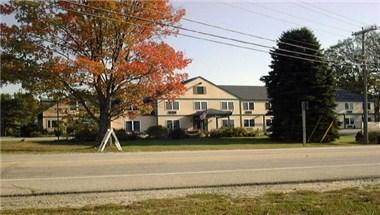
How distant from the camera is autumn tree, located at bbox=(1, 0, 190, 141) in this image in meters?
29.6

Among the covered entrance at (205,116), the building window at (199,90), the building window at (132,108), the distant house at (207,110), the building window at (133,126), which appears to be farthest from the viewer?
the building window at (199,90)

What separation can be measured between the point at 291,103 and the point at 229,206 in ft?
124

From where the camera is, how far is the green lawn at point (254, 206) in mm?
7836

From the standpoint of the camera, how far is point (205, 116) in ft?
232

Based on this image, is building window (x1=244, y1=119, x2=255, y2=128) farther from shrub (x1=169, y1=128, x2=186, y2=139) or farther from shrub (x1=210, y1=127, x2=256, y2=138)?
shrub (x1=169, y1=128, x2=186, y2=139)

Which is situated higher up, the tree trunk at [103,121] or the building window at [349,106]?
the building window at [349,106]

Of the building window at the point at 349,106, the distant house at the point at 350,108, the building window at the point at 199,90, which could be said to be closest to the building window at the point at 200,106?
the building window at the point at 199,90

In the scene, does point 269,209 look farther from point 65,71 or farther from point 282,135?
point 282,135

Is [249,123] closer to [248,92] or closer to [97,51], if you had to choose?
[248,92]

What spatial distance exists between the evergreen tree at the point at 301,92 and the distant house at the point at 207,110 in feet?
73.6

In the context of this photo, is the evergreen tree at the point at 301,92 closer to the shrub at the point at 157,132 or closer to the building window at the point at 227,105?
the shrub at the point at 157,132

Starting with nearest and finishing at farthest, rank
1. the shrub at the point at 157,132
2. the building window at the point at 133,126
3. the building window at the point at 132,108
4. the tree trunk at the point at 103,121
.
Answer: the tree trunk at the point at 103,121 → the building window at the point at 132,108 → the shrub at the point at 157,132 → the building window at the point at 133,126

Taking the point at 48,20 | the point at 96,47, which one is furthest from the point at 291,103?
the point at 48,20

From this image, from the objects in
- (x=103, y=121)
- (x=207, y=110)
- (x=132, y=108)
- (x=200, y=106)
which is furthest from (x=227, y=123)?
(x=103, y=121)
